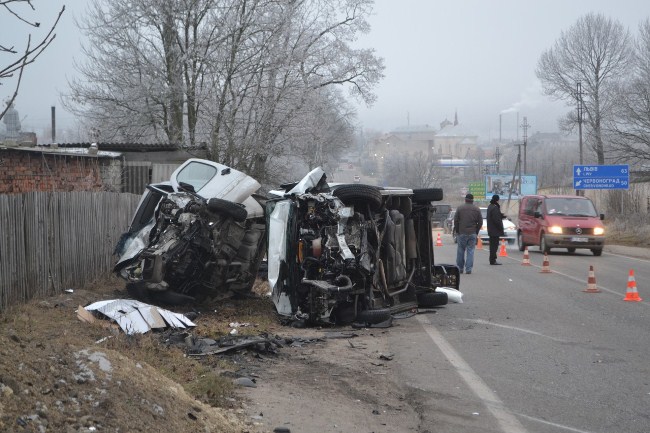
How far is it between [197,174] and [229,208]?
1.53m

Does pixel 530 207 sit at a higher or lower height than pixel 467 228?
higher

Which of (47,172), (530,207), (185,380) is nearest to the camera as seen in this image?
(185,380)

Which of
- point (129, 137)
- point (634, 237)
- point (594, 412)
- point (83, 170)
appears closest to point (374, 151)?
point (634, 237)

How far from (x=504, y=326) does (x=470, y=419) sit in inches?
205

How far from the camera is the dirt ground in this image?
195 inches

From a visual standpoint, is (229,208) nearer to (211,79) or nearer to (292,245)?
(292,245)

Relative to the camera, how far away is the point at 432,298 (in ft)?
44.2

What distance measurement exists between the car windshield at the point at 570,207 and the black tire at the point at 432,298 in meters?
16.2

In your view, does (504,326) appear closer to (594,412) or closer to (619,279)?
(594,412)

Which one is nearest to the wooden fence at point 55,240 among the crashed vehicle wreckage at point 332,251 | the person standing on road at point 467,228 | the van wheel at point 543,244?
the crashed vehicle wreckage at point 332,251

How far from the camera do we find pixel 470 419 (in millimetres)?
6680

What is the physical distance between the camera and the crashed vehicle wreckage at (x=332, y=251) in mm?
11047

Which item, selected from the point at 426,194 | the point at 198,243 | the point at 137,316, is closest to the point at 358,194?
the point at 426,194

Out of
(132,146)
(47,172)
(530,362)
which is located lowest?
(530,362)
